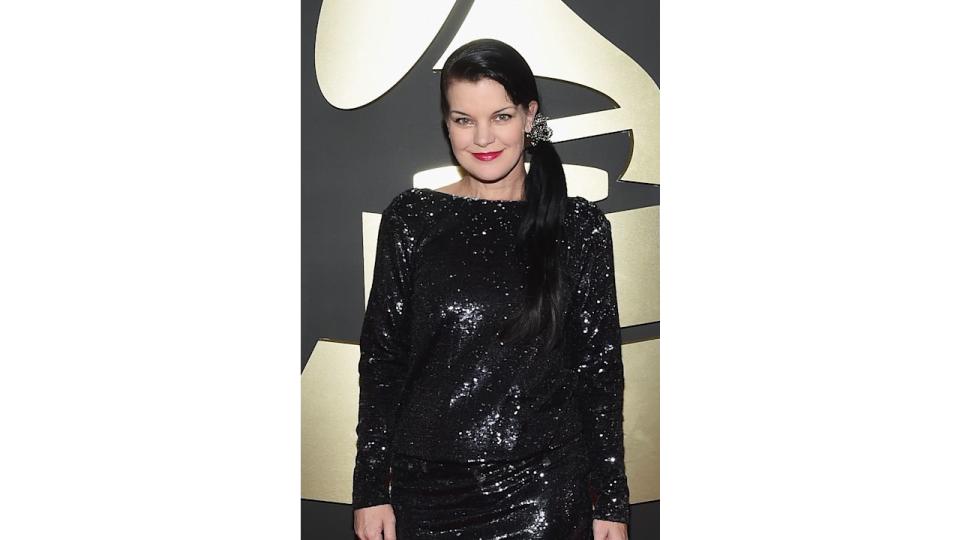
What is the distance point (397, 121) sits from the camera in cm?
250

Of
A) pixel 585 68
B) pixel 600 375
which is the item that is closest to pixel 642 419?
pixel 600 375

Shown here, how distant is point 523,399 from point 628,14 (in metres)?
1.13

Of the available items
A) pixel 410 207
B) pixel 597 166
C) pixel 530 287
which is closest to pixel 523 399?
pixel 530 287

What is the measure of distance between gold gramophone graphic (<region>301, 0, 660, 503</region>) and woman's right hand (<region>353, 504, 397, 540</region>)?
1.75 feet

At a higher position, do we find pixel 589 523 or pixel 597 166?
pixel 597 166

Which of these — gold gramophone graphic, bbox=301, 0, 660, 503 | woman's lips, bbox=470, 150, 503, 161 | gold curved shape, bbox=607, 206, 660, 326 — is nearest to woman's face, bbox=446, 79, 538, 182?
woman's lips, bbox=470, 150, 503, 161

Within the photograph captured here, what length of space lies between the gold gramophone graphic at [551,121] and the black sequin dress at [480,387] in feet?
1.40

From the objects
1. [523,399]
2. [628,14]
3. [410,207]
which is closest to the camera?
[523,399]

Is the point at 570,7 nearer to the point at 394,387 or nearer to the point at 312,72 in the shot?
the point at 312,72

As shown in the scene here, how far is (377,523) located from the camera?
202 cm

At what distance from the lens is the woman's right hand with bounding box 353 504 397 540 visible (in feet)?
6.61

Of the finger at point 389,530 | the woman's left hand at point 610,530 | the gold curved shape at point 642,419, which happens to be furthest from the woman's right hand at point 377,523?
the gold curved shape at point 642,419

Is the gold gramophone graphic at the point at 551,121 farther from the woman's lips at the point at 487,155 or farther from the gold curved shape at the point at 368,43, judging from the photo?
the woman's lips at the point at 487,155

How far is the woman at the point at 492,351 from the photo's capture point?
6.35 feet
